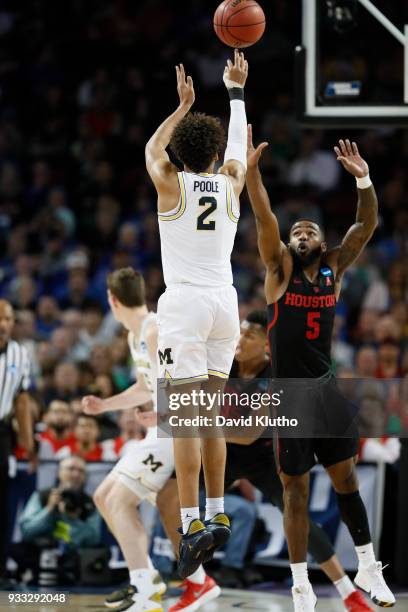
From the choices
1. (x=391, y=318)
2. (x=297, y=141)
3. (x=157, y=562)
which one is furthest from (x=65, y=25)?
(x=157, y=562)

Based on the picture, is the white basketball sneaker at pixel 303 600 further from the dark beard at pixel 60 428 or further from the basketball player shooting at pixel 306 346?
the dark beard at pixel 60 428

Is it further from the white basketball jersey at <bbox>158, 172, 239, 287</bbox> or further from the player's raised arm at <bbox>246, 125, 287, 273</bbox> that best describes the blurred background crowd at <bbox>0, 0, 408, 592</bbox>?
the white basketball jersey at <bbox>158, 172, 239, 287</bbox>

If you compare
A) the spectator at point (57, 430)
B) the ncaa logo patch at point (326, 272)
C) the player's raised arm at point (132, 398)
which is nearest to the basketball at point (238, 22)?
the ncaa logo patch at point (326, 272)

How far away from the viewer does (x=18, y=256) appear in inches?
628

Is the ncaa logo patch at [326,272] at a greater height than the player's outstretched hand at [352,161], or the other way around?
the player's outstretched hand at [352,161]

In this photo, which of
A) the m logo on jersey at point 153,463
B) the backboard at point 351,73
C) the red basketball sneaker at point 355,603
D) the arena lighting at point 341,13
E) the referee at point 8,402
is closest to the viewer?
the red basketball sneaker at point 355,603

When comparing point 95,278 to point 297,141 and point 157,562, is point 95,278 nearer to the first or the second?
point 297,141

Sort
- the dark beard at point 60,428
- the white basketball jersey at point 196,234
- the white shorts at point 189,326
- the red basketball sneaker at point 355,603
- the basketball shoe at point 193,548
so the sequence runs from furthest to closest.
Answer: the dark beard at point 60,428 < the red basketball sneaker at point 355,603 < the white basketball jersey at point 196,234 < the white shorts at point 189,326 < the basketball shoe at point 193,548

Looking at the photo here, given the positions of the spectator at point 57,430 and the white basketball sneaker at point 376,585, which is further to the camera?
the spectator at point 57,430

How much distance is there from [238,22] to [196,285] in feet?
6.38

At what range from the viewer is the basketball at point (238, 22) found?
7.98m

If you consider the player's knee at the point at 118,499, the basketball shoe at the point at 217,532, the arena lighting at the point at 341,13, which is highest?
the arena lighting at the point at 341,13

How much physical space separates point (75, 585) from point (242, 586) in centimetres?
147

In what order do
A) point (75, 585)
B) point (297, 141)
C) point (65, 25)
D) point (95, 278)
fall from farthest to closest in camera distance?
point (65, 25) < point (297, 141) < point (95, 278) < point (75, 585)
